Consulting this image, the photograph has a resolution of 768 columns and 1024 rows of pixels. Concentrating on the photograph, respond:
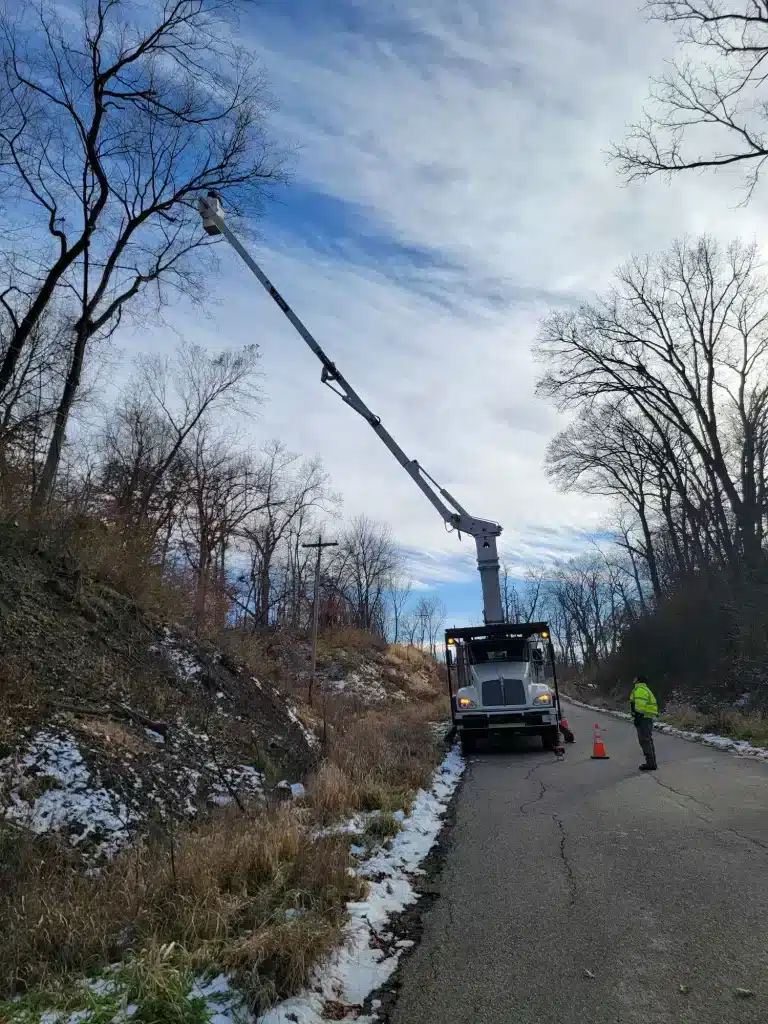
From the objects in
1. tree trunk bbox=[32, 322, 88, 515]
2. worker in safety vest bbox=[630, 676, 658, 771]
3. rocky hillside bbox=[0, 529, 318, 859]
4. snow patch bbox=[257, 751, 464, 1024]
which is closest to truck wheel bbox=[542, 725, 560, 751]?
worker in safety vest bbox=[630, 676, 658, 771]

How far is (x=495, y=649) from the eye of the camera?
14875mm

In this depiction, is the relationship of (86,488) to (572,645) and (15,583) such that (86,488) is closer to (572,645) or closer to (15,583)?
(15,583)

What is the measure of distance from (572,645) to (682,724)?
7985cm

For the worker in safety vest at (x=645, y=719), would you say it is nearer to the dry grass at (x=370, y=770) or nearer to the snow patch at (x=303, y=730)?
the dry grass at (x=370, y=770)

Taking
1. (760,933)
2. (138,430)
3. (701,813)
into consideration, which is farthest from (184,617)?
(138,430)

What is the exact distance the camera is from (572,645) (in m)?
93.9

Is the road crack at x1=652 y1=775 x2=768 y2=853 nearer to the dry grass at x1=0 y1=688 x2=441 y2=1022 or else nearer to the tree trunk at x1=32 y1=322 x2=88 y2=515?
the dry grass at x1=0 y1=688 x2=441 y2=1022

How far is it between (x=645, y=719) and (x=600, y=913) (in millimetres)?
7045

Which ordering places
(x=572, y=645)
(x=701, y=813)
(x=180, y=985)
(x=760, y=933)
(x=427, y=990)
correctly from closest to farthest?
(x=180, y=985) → (x=427, y=990) → (x=760, y=933) → (x=701, y=813) → (x=572, y=645)

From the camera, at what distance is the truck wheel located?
13461 mm

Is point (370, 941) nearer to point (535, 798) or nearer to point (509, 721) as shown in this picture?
point (535, 798)

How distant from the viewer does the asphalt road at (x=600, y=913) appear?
3312 mm

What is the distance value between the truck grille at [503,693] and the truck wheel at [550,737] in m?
0.82

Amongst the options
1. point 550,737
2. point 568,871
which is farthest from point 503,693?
point 568,871
